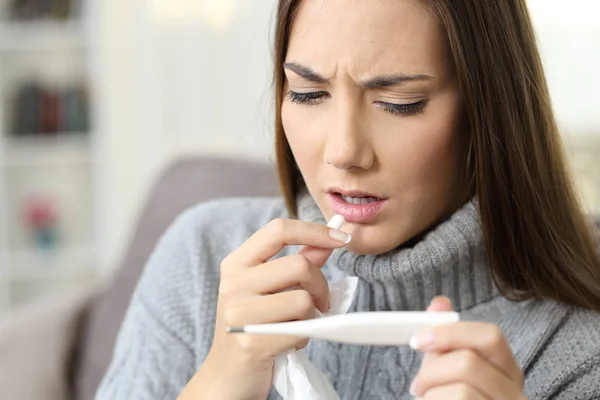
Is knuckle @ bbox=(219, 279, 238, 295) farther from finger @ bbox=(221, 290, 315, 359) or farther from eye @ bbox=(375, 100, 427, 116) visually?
eye @ bbox=(375, 100, 427, 116)

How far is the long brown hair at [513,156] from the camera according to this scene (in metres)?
1.03

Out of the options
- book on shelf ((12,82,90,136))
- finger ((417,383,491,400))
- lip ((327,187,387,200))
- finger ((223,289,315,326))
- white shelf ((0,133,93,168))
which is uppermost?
lip ((327,187,387,200))

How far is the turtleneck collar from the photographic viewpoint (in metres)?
1.11

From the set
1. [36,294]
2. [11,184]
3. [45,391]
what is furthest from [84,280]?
[45,391]

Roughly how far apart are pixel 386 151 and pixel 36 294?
2905mm

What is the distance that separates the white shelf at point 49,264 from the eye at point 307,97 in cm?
261

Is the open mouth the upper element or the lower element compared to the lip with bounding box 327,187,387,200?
lower

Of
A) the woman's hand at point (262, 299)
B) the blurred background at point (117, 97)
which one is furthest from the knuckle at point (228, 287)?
the blurred background at point (117, 97)

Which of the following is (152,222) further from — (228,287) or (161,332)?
(228,287)

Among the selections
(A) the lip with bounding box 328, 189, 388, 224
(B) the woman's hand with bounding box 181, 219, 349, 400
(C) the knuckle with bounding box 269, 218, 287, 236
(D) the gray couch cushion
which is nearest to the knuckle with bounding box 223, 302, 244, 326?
(B) the woman's hand with bounding box 181, 219, 349, 400

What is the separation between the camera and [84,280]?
353 cm

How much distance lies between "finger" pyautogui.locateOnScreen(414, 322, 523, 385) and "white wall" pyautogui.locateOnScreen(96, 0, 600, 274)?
2495mm

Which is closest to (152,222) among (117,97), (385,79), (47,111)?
(385,79)

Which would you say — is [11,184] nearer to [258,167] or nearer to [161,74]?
[161,74]
